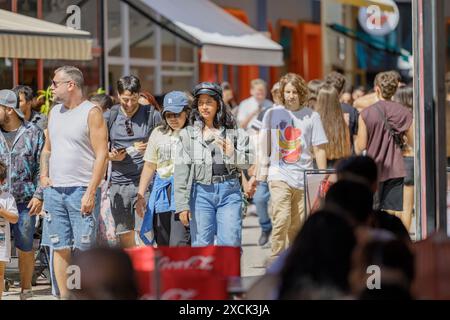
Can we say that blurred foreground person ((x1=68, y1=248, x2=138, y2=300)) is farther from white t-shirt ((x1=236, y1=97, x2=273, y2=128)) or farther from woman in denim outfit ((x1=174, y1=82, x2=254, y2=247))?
white t-shirt ((x1=236, y1=97, x2=273, y2=128))

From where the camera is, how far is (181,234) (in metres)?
9.32

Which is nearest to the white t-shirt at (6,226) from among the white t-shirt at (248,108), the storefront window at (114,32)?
the white t-shirt at (248,108)

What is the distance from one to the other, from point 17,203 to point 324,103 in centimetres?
330

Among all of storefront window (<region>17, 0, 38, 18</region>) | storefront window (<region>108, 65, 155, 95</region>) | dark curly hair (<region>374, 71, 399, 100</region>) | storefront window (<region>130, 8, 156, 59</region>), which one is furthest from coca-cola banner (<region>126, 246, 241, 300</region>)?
storefront window (<region>130, 8, 156, 59</region>)

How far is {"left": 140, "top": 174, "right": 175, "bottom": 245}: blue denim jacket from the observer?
31.0 feet

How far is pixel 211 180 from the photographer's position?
8.84 m

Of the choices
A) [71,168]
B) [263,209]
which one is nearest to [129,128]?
[71,168]

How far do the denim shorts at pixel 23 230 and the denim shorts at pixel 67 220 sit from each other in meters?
0.91

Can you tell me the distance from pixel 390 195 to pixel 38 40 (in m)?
3.65

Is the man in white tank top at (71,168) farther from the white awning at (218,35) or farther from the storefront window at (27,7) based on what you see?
the white awning at (218,35)

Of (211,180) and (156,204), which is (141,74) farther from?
(211,180)

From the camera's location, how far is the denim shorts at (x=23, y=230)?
31.3 ft

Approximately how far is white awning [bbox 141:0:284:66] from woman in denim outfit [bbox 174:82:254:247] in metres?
7.21
